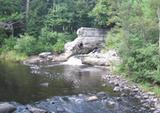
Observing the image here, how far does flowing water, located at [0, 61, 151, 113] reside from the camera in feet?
55.9

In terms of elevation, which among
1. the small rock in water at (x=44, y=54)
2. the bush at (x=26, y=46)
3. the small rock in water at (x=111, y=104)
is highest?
the bush at (x=26, y=46)

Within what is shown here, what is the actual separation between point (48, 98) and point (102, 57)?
52.6ft

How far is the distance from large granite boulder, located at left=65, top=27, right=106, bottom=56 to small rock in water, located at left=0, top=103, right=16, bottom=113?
22163mm

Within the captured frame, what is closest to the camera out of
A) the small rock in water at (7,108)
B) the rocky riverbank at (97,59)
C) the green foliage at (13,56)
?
the small rock in water at (7,108)

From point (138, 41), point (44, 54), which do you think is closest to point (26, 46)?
point (44, 54)

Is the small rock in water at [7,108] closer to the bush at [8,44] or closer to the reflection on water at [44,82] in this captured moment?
the reflection on water at [44,82]

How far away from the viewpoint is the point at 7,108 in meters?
15.6

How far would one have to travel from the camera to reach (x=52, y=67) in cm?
3125

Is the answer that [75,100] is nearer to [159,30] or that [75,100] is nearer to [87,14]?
[159,30]

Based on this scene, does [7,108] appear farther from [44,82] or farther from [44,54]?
[44,54]

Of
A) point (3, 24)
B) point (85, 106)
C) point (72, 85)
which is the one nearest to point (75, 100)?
point (85, 106)

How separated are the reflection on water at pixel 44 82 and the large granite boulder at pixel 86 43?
7.98 m

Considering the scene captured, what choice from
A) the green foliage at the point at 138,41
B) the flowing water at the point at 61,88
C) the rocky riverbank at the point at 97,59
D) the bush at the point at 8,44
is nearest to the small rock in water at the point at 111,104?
the flowing water at the point at 61,88

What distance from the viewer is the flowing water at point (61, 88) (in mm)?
17031
